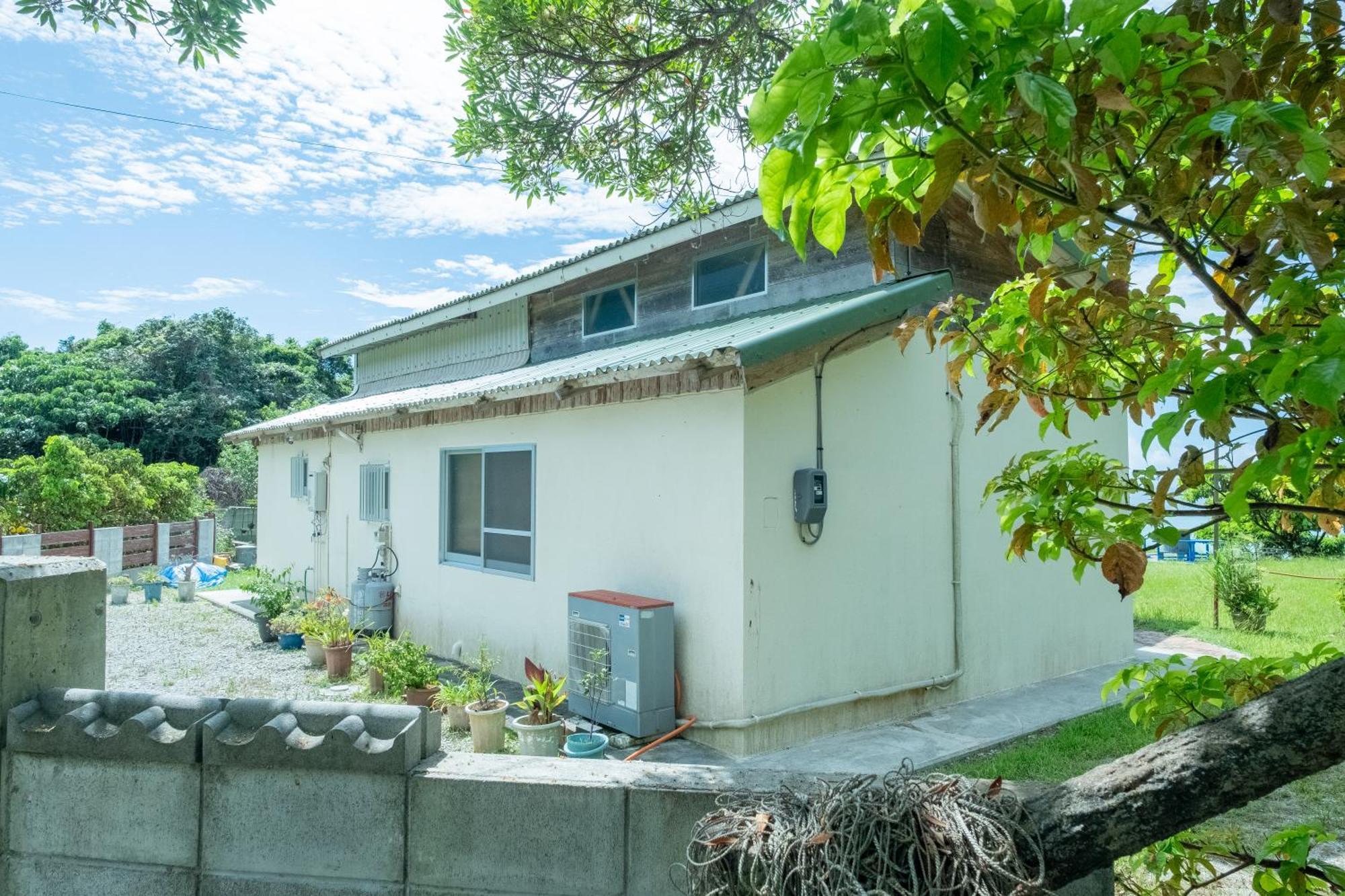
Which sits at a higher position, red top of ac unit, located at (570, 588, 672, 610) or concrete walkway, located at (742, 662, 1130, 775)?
→ red top of ac unit, located at (570, 588, 672, 610)

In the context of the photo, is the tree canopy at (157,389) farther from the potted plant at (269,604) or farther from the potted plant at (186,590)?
the potted plant at (269,604)

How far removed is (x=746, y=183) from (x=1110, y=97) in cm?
582

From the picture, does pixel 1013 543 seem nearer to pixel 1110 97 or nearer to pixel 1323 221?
pixel 1323 221

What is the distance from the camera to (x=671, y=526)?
6230 millimetres

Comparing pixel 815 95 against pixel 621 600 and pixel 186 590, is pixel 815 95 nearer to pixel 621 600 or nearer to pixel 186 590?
pixel 621 600

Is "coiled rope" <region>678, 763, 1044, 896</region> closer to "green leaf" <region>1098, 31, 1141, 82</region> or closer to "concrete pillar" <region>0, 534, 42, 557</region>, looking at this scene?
"green leaf" <region>1098, 31, 1141, 82</region>

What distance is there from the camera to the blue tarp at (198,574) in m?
15.6

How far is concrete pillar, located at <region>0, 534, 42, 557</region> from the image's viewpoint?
14.6m

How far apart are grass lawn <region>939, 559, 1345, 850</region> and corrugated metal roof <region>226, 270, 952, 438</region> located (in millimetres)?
2863

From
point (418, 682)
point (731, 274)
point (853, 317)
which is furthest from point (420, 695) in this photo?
point (731, 274)

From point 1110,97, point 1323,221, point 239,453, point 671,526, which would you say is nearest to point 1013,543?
point 1323,221

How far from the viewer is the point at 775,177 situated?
1.31m

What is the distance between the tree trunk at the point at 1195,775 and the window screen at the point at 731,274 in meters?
6.38

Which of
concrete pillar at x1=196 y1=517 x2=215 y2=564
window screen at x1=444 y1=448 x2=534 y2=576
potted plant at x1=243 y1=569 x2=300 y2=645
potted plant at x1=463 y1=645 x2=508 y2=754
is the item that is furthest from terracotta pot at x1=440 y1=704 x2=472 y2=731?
concrete pillar at x1=196 y1=517 x2=215 y2=564
